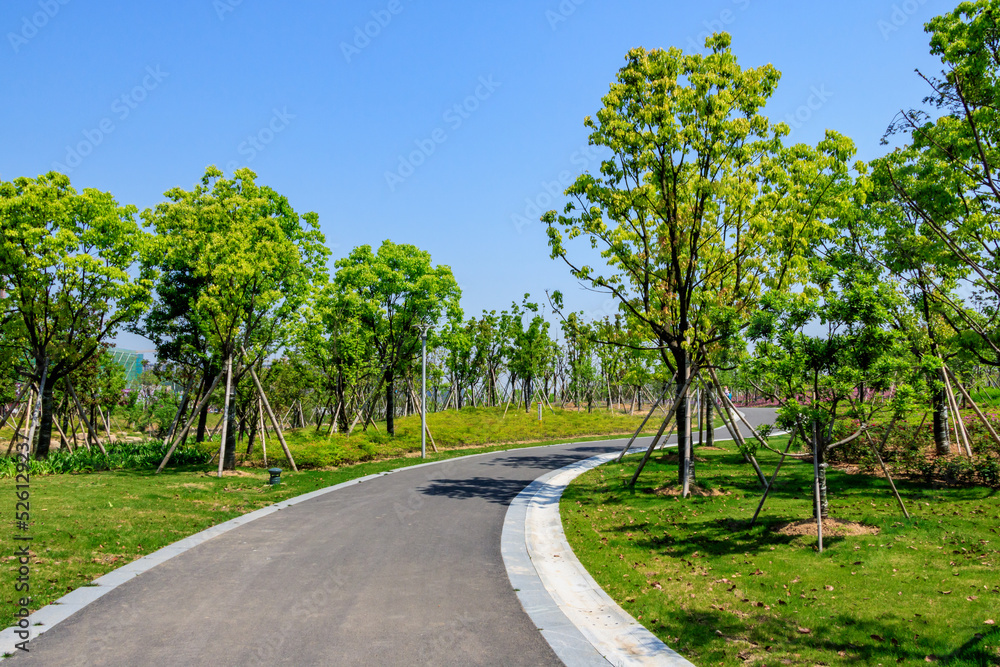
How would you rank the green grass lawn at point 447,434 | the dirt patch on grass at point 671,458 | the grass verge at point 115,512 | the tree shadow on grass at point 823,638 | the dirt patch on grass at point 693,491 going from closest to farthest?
the tree shadow on grass at point 823,638
the grass verge at point 115,512
the dirt patch on grass at point 693,491
the dirt patch on grass at point 671,458
the green grass lawn at point 447,434

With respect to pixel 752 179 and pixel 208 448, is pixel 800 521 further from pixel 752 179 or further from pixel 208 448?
pixel 208 448

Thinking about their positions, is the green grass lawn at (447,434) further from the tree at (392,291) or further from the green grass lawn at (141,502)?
the tree at (392,291)

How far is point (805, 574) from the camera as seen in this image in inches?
328

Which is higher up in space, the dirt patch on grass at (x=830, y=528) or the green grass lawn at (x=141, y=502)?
the green grass lawn at (x=141, y=502)

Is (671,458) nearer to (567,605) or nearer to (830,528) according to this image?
(830,528)

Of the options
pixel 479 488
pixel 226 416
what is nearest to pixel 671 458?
pixel 479 488

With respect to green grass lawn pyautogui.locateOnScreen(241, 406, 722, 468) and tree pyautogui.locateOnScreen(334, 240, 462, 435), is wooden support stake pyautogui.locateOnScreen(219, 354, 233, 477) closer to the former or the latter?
green grass lawn pyautogui.locateOnScreen(241, 406, 722, 468)

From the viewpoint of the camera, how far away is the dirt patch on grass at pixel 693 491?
14357 mm

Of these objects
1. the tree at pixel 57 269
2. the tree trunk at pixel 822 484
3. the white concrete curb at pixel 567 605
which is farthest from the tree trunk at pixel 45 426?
the tree trunk at pixel 822 484

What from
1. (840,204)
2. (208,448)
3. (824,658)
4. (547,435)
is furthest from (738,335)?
(547,435)

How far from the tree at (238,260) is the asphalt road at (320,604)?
859 cm

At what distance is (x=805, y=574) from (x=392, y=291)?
22.9m

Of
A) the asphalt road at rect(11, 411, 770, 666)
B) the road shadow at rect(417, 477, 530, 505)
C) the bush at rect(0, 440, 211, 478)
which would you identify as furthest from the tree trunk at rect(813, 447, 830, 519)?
the bush at rect(0, 440, 211, 478)

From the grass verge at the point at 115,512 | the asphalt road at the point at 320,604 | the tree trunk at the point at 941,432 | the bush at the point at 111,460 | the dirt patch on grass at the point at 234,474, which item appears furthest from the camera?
the dirt patch on grass at the point at 234,474
